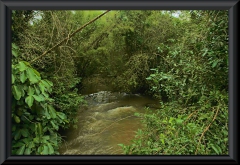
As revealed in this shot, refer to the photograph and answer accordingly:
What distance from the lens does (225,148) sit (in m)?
0.82

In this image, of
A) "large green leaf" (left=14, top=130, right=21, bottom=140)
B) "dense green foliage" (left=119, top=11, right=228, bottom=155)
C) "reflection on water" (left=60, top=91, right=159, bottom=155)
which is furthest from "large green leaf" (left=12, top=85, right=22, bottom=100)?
"reflection on water" (left=60, top=91, right=159, bottom=155)

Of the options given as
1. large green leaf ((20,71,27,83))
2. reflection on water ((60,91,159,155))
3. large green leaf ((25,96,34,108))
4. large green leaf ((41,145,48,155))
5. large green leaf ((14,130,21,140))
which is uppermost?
large green leaf ((20,71,27,83))

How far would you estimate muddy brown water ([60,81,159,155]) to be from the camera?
→ 2172 millimetres

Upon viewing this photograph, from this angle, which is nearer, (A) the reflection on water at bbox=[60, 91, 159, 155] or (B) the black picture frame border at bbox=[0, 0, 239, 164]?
(B) the black picture frame border at bbox=[0, 0, 239, 164]

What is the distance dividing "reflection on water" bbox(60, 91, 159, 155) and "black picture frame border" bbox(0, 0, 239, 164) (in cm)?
80

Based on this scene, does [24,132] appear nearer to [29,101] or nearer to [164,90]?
[29,101]

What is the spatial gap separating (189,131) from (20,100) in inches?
40.6

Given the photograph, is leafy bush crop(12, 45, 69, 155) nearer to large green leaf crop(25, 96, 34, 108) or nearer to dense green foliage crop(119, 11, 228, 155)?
large green leaf crop(25, 96, 34, 108)
